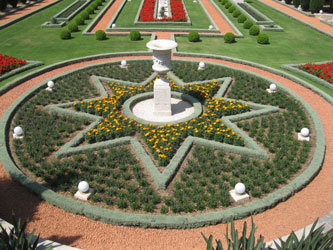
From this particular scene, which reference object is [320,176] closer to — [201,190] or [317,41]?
[201,190]

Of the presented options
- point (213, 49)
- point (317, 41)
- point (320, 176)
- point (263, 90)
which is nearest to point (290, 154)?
point (320, 176)

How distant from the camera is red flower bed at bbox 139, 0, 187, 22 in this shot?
88.1 feet

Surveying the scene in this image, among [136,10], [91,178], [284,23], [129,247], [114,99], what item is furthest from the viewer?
[136,10]

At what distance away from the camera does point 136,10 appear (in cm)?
3173

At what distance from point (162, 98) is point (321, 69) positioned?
10310 mm

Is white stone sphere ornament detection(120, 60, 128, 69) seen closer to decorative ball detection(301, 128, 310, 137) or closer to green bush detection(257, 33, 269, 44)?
decorative ball detection(301, 128, 310, 137)

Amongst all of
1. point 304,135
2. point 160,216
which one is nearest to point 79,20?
point 304,135

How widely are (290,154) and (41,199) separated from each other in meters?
7.99

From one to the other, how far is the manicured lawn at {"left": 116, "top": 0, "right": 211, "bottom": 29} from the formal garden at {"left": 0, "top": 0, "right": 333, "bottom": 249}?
11.5ft

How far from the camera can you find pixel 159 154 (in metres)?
9.81

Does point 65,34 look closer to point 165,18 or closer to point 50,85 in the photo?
point 165,18

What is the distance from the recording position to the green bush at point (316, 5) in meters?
30.3

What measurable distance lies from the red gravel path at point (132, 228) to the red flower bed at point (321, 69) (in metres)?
8.87

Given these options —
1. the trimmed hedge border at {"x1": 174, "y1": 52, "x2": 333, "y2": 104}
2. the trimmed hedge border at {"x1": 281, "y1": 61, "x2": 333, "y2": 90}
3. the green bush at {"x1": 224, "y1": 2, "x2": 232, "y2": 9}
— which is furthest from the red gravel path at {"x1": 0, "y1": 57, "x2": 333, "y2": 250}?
the green bush at {"x1": 224, "y1": 2, "x2": 232, "y2": 9}
